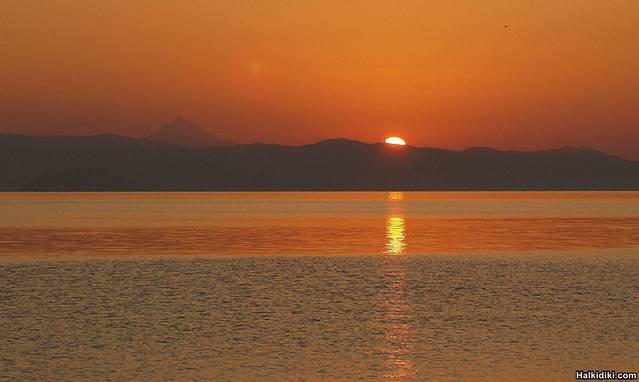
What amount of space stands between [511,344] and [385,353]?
3888 millimetres

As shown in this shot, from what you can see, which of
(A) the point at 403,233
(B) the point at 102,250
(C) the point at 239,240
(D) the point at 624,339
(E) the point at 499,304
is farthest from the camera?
(A) the point at 403,233

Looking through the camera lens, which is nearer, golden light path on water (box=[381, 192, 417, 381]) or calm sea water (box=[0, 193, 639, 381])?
golden light path on water (box=[381, 192, 417, 381])

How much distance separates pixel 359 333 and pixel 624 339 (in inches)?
310

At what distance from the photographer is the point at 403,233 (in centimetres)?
8338

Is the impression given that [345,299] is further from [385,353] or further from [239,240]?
[239,240]

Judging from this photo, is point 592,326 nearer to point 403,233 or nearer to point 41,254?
point 41,254

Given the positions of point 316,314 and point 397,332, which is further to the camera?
point 316,314

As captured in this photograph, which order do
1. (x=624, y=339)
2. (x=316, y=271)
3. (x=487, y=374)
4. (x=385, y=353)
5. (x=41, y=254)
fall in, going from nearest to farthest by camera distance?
(x=487, y=374), (x=385, y=353), (x=624, y=339), (x=316, y=271), (x=41, y=254)

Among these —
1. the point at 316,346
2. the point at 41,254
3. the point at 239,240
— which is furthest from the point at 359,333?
the point at 239,240

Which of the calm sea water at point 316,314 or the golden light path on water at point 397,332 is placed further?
the calm sea water at point 316,314

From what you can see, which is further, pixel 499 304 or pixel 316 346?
pixel 499 304

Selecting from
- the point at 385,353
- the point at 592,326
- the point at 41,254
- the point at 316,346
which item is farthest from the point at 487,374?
the point at 41,254

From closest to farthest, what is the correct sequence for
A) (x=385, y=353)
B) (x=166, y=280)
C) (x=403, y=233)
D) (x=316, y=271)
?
(x=385, y=353) → (x=166, y=280) → (x=316, y=271) → (x=403, y=233)

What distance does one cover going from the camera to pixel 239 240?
71938mm
